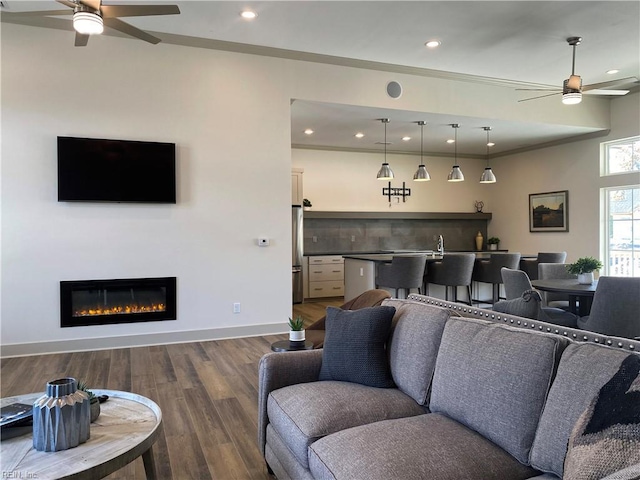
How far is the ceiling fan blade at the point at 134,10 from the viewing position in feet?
10.1

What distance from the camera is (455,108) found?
626cm

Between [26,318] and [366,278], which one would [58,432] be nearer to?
[26,318]

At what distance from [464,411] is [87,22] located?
3237 mm

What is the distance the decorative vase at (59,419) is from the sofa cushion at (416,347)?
1.34 meters

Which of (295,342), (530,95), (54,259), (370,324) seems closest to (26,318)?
(54,259)

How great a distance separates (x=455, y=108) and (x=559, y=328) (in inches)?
198

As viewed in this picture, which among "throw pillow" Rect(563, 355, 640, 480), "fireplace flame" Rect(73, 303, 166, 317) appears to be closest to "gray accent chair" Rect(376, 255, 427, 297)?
"fireplace flame" Rect(73, 303, 166, 317)

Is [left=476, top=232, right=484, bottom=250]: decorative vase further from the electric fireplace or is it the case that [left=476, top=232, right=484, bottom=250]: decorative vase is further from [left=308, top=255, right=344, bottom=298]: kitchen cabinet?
the electric fireplace

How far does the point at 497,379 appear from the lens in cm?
159

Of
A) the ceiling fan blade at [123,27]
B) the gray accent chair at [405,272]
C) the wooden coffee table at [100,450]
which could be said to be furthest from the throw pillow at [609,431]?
the gray accent chair at [405,272]

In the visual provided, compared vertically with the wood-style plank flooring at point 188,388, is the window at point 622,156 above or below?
above

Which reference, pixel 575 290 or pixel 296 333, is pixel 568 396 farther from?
pixel 575 290

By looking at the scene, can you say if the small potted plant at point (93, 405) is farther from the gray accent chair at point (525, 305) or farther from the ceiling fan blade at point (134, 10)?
the ceiling fan blade at point (134, 10)

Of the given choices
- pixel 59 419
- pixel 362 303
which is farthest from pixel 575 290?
pixel 59 419
